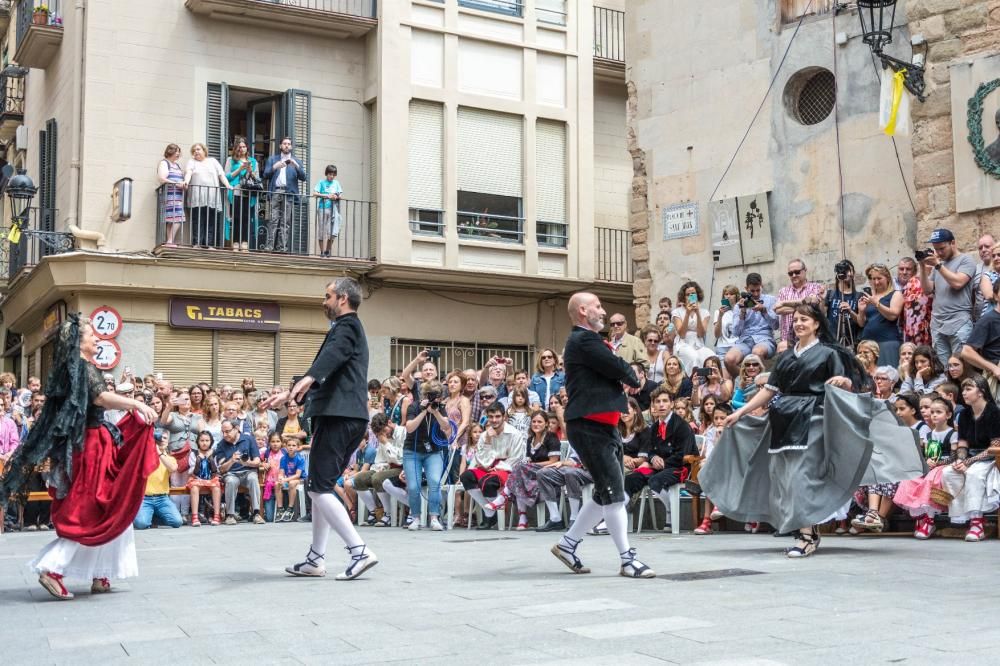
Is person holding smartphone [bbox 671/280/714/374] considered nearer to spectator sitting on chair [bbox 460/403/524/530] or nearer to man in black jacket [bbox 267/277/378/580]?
Result: spectator sitting on chair [bbox 460/403/524/530]

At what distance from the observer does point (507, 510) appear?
53.5ft

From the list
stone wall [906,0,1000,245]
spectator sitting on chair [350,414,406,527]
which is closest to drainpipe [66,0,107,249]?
spectator sitting on chair [350,414,406,527]

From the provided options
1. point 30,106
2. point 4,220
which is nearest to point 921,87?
point 30,106

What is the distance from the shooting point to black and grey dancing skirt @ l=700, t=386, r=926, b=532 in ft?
33.8

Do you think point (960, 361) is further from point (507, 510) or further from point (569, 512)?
point (507, 510)

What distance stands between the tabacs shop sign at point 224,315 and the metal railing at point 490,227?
4.27 metres

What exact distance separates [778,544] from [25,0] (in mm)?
23468

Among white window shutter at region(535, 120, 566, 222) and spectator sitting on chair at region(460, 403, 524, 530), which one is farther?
white window shutter at region(535, 120, 566, 222)

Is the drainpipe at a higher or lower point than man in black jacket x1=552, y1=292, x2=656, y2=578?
higher

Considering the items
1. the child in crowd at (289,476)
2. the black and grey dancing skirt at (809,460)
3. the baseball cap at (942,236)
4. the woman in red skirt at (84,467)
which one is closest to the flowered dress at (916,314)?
the baseball cap at (942,236)

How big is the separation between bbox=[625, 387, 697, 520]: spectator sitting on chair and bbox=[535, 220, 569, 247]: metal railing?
1329 centimetres

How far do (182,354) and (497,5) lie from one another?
978 centimetres

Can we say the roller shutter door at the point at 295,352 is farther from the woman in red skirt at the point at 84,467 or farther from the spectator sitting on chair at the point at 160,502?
the woman in red skirt at the point at 84,467

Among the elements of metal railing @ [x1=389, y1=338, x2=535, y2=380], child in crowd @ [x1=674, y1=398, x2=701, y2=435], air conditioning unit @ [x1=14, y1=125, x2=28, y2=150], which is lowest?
child in crowd @ [x1=674, y1=398, x2=701, y2=435]
